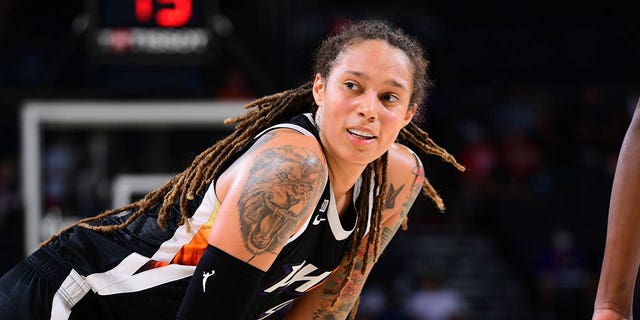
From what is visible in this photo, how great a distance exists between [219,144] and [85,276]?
511mm

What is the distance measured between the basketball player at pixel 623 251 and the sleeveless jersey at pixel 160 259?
2.42 feet

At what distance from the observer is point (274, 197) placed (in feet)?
8.29

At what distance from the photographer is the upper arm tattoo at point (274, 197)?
8.31 ft

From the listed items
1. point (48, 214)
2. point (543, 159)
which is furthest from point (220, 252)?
point (543, 159)

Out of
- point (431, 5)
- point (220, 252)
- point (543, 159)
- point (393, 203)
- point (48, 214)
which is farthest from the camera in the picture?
point (431, 5)

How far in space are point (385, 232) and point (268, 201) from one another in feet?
2.42

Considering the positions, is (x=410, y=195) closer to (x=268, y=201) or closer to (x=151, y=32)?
(x=268, y=201)

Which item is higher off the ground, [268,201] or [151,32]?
[151,32]

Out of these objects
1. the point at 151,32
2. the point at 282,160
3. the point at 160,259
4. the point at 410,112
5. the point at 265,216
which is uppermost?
the point at 151,32

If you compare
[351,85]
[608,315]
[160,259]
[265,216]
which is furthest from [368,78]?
[608,315]

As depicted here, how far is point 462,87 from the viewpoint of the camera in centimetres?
1201

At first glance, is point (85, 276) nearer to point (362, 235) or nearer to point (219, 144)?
point (219, 144)

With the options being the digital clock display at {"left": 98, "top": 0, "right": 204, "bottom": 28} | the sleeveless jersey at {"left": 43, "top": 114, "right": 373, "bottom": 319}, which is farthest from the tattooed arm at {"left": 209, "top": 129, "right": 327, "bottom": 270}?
the digital clock display at {"left": 98, "top": 0, "right": 204, "bottom": 28}

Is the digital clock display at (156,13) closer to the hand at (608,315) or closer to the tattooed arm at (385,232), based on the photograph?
the tattooed arm at (385,232)
